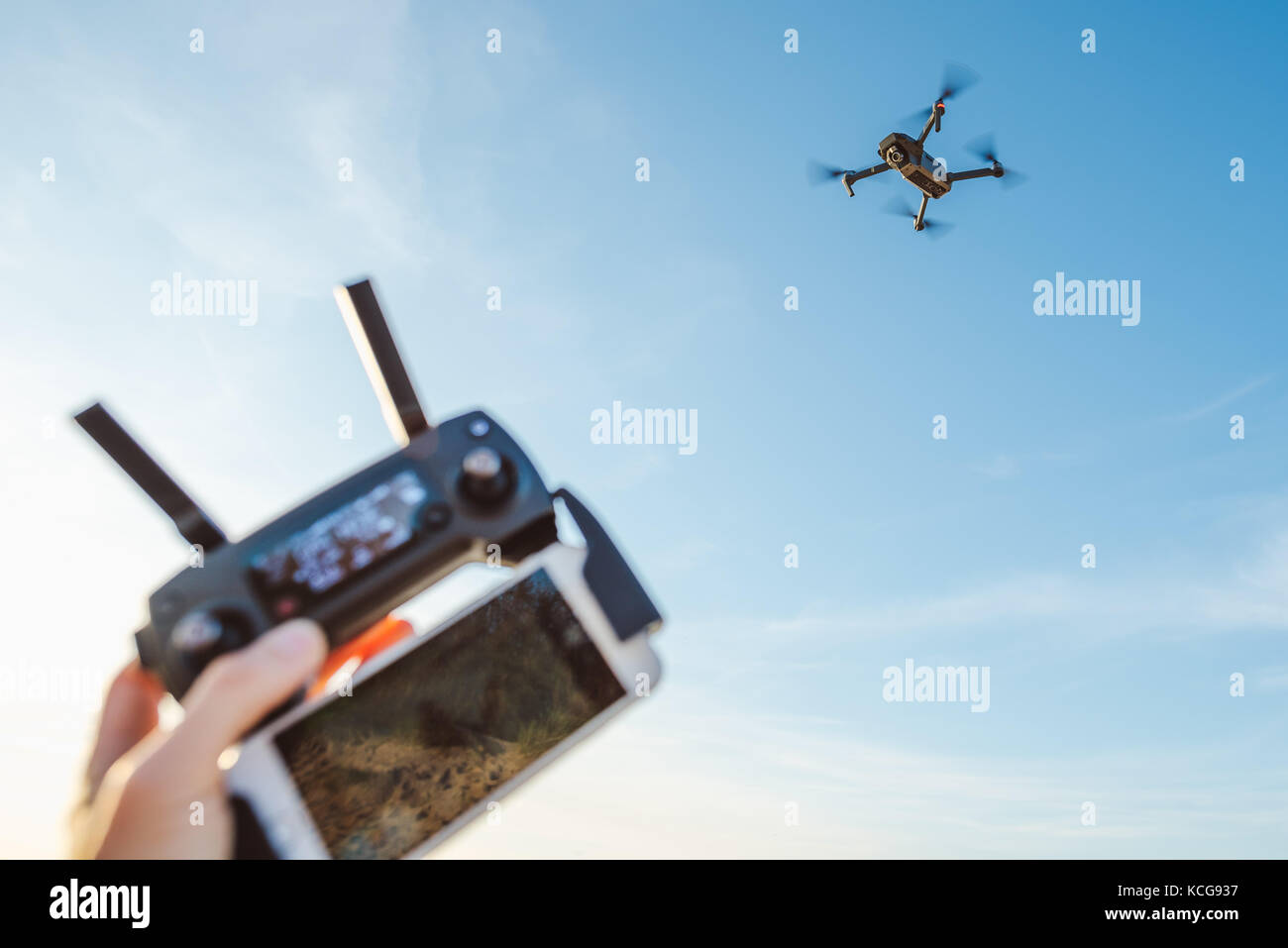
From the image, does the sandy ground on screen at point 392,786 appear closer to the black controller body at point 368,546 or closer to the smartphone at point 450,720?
the smartphone at point 450,720

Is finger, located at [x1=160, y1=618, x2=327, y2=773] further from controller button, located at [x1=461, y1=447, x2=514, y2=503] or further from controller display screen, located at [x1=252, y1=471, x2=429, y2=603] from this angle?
controller button, located at [x1=461, y1=447, x2=514, y2=503]

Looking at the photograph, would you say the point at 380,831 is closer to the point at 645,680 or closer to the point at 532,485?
the point at 645,680

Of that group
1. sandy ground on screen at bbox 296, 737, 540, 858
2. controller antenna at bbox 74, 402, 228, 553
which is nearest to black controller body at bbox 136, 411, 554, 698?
controller antenna at bbox 74, 402, 228, 553

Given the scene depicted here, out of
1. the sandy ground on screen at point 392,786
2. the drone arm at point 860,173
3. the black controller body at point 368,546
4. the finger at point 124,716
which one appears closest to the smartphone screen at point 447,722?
the sandy ground on screen at point 392,786

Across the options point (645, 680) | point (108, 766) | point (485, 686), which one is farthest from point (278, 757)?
point (645, 680)

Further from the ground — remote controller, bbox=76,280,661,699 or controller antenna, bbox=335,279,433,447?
controller antenna, bbox=335,279,433,447

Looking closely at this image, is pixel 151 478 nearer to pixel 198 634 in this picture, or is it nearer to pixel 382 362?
pixel 198 634

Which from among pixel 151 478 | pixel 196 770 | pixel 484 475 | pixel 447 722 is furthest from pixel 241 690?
pixel 151 478
